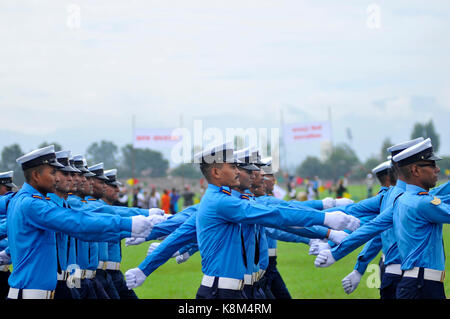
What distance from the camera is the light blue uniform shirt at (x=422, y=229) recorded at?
6.88 meters

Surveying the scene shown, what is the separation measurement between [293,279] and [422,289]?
32.1 feet

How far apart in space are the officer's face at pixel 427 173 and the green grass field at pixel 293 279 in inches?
212

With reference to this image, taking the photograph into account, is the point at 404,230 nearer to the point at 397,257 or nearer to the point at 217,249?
the point at 397,257

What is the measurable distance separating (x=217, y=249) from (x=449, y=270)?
11.5 metres

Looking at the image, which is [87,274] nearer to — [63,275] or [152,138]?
[63,275]

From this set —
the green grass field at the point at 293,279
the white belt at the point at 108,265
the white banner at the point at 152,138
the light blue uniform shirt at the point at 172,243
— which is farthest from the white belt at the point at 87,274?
the white banner at the point at 152,138

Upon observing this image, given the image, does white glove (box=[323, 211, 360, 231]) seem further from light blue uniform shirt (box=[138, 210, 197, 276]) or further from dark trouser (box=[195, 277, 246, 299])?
light blue uniform shirt (box=[138, 210, 197, 276])

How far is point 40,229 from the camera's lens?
664cm

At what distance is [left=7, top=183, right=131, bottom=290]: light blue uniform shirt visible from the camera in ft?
21.0

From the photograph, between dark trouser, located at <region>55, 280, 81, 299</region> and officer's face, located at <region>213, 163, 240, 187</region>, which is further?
dark trouser, located at <region>55, 280, 81, 299</region>

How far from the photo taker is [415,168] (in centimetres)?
Answer: 733

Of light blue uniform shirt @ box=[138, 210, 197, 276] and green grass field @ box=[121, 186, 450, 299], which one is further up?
light blue uniform shirt @ box=[138, 210, 197, 276]

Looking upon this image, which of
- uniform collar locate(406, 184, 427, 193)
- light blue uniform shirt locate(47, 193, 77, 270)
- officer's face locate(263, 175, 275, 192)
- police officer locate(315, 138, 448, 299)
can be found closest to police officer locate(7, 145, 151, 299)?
light blue uniform shirt locate(47, 193, 77, 270)
